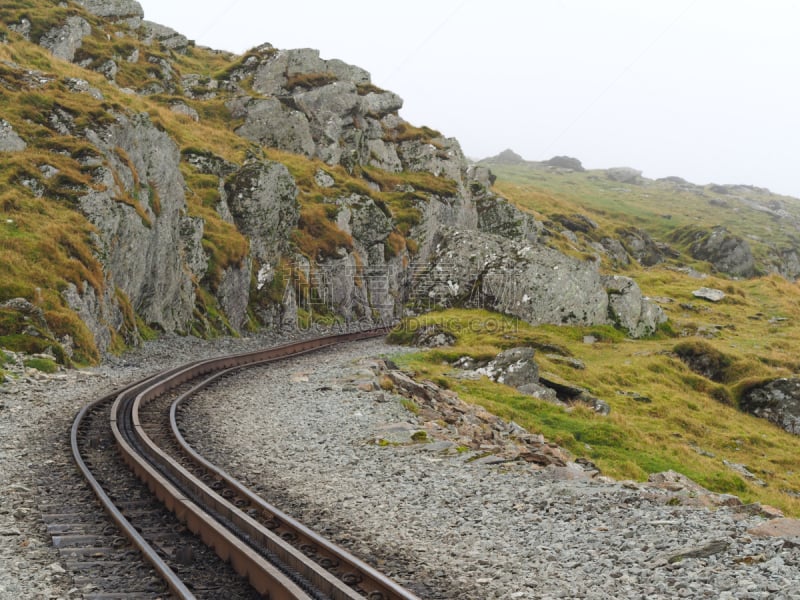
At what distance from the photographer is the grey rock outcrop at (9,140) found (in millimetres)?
36562

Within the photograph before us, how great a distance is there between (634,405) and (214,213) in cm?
3603

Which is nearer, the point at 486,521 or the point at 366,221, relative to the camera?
the point at 486,521

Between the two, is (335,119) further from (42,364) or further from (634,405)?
(42,364)

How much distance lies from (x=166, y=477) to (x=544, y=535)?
7655 millimetres

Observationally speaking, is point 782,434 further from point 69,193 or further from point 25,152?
point 25,152

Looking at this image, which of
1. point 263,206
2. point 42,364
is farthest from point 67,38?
point 42,364

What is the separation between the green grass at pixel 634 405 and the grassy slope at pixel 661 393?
61 mm

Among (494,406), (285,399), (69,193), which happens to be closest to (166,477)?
(285,399)

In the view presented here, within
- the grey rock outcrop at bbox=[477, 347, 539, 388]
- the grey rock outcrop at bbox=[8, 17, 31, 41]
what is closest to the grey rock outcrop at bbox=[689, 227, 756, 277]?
the grey rock outcrop at bbox=[477, 347, 539, 388]

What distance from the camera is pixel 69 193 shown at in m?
35.7

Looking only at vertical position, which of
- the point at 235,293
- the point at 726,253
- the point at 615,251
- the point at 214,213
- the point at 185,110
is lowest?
the point at 235,293

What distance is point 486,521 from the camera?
38.6ft

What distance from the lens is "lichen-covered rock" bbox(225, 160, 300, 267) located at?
5409 cm

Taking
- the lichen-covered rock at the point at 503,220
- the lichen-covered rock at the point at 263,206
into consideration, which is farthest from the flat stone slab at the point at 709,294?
the lichen-covered rock at the point at 263,206
